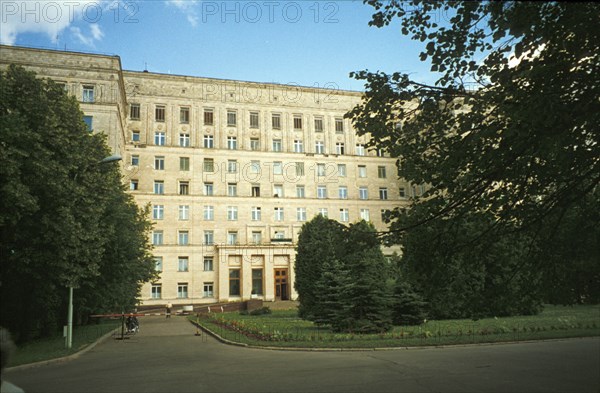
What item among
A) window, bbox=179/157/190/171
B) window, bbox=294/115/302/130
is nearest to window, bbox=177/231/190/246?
window, bbox=179/157/190/171

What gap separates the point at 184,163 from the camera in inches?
2317

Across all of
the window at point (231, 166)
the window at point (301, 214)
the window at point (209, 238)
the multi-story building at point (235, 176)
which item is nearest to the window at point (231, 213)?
the multi-story building at point (235, 176)

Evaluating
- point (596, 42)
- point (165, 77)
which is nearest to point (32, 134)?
point (596, 42)

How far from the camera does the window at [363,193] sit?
212 ft

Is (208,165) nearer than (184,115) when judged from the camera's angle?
Yes

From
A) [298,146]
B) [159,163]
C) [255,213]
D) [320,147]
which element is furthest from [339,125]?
[159,163]

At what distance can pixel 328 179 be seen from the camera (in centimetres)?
6362

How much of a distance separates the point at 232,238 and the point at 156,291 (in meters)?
10.8

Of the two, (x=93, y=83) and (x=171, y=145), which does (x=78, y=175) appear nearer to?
(x=93, y=83)

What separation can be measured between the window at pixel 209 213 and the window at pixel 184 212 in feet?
6.65

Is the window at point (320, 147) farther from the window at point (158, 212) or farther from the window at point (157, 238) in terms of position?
the window at point (157, 238)

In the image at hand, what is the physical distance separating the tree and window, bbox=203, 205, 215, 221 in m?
49.6

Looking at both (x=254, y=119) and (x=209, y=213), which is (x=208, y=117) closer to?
(x=254, y=119)

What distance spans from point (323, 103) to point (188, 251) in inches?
1050
